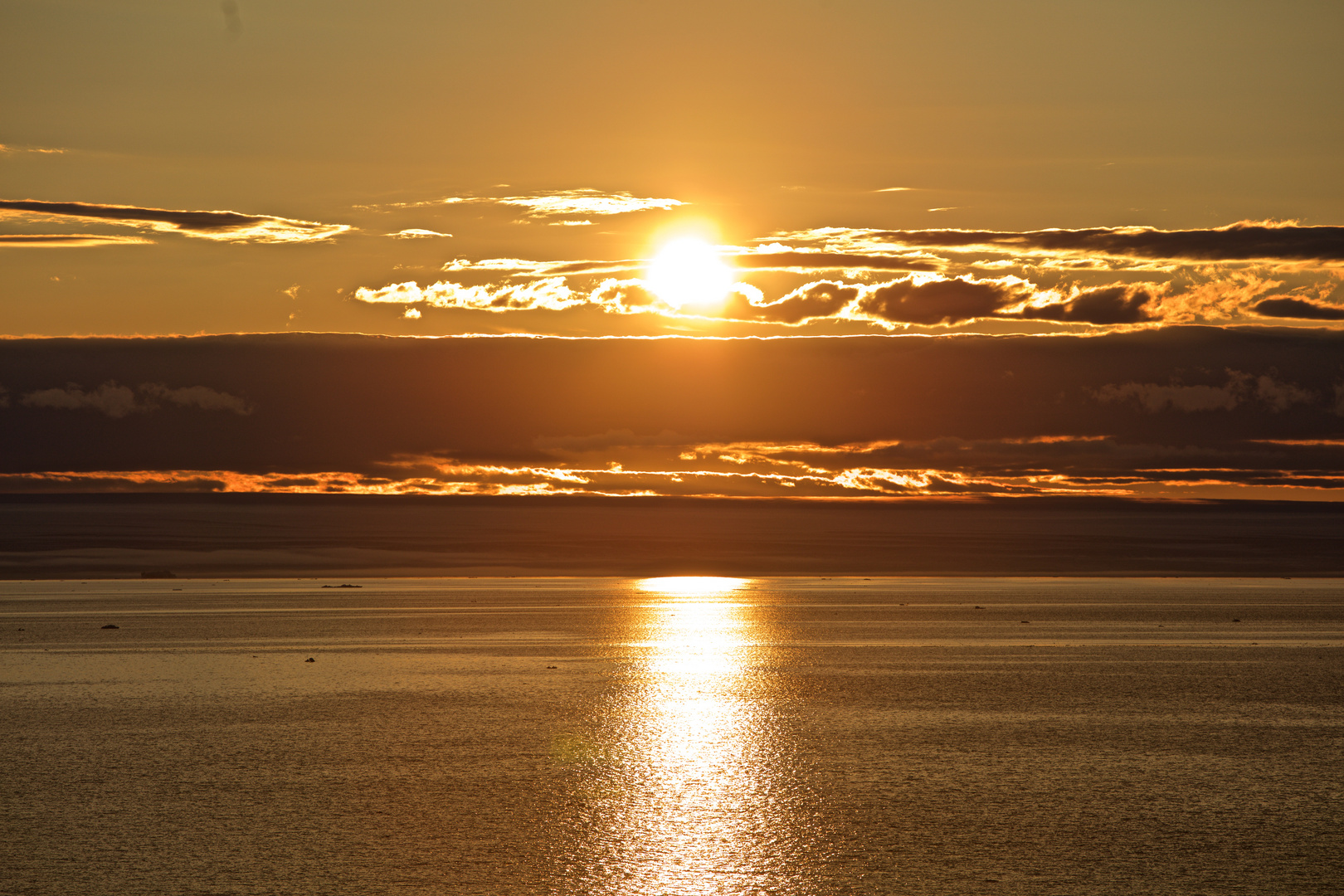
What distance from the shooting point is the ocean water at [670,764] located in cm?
1120

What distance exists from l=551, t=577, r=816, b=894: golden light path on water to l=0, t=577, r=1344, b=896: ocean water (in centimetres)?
5

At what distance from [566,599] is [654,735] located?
36.3 metres

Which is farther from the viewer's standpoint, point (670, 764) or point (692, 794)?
point (670, 764)

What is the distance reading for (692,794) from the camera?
14117 millimetres

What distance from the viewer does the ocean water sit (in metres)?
11.2

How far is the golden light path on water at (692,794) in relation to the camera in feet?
35.9

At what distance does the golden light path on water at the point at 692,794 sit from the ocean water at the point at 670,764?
0.05 m

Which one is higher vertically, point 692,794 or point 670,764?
point 670,764

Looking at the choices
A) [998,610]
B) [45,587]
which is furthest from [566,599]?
[45,587]

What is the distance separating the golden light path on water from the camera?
35.9ft

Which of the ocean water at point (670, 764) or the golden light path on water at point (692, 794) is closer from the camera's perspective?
the golden light path on water at point (692, 794)

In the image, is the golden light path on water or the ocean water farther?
the ocean water

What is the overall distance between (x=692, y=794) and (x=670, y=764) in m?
1.82

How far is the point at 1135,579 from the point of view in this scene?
77312 mm
